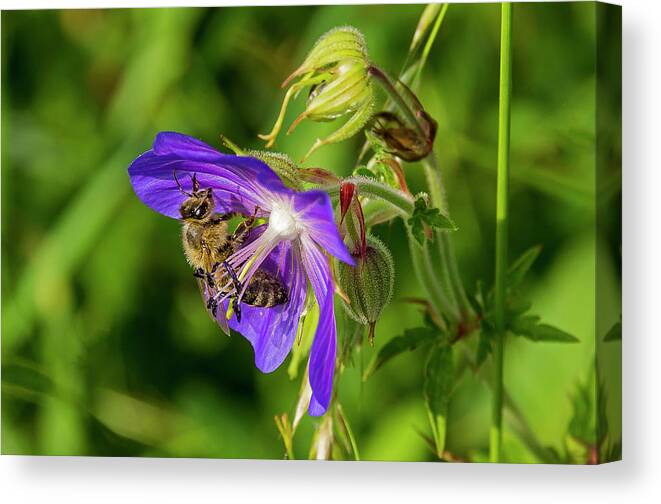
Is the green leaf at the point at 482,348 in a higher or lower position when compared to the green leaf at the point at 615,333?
lower

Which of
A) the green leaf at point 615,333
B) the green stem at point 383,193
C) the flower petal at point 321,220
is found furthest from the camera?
the green leaf at point 615,333

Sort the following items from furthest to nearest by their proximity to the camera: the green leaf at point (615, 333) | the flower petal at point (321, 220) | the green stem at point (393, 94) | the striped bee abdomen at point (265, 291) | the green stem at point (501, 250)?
the green stem at point (501, 250) < the green leaf at point (615, 333) < the green stem at point (393, 94) < the striped bee abdomen at point (265, 291) < the flower petal at point (321, 220)

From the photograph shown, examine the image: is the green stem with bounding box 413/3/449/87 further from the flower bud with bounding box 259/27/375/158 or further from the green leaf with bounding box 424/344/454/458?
the green leaf with bounding box 424/344/454/458

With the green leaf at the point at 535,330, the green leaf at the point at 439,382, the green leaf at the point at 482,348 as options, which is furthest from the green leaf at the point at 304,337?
the green leaf at the point at 535,330

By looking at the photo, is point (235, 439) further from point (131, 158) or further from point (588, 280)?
point (588, 280)

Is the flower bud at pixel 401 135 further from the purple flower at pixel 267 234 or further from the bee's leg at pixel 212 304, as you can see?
the bee's leg at pixel 212 304

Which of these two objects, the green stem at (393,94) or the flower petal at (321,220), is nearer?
the flower petal at (321,220)

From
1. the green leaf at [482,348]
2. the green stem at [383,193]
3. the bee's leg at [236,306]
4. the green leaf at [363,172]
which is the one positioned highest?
the green leaf at [363,172]
